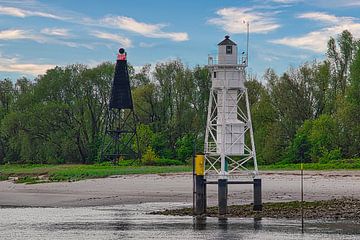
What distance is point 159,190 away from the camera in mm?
48562

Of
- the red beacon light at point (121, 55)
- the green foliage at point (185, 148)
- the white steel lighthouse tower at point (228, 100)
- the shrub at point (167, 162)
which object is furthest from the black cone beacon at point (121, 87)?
the white steel lighthouse tower at point (228, 100)

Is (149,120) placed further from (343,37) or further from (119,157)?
(343,37)

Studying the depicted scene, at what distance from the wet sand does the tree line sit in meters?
16.2

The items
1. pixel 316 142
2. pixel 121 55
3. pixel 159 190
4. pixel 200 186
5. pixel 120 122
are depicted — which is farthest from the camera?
pixel 120 122

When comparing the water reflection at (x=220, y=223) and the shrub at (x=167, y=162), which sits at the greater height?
the shrub at (x=167, y=162)

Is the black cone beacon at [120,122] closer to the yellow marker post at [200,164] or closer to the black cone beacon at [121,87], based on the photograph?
the black cone beacon at [121,87]

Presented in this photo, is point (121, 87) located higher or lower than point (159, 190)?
higher

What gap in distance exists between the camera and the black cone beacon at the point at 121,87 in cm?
7925

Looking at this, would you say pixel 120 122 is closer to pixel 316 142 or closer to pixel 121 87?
pixel 121 87

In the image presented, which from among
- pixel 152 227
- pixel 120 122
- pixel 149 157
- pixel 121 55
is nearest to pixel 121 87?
pixel 121 55

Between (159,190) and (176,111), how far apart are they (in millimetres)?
42888

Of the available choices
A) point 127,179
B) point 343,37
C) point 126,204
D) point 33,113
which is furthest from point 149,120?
point 126,204

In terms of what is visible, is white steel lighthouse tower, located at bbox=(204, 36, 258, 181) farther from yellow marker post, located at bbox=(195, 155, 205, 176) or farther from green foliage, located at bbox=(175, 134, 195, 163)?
green foliage, located at bbox=(175, 134, 195, 163)

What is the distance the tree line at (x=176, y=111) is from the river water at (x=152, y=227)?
39.1 metres
